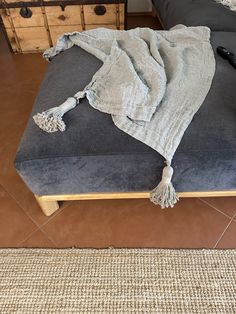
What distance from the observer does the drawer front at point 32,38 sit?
1.92m

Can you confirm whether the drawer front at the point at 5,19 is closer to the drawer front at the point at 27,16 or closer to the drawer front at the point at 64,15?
the drawer front at the point at 27,16

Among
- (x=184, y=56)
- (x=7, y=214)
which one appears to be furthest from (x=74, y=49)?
(x=7, y=214)

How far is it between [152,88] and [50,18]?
132cm

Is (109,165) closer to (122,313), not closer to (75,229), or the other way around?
(75,229)

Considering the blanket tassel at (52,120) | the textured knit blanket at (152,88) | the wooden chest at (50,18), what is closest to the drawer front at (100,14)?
the wooden chest at (50,18)

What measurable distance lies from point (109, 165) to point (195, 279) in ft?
1.53

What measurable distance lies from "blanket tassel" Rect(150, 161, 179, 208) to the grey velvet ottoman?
3cm

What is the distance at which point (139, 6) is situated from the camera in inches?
95.9

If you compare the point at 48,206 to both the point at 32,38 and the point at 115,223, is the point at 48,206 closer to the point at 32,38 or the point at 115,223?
the point at 115,223

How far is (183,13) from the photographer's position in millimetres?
1527

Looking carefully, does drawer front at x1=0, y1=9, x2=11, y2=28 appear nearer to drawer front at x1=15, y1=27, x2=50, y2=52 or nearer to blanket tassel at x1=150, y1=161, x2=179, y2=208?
drawer front at x1=15, y1=27, x2=50, y2=52

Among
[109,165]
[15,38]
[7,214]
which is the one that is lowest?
[7,214]

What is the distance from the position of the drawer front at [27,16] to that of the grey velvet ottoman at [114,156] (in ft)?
3.70

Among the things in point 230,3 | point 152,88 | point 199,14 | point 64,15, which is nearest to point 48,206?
point 152,88
